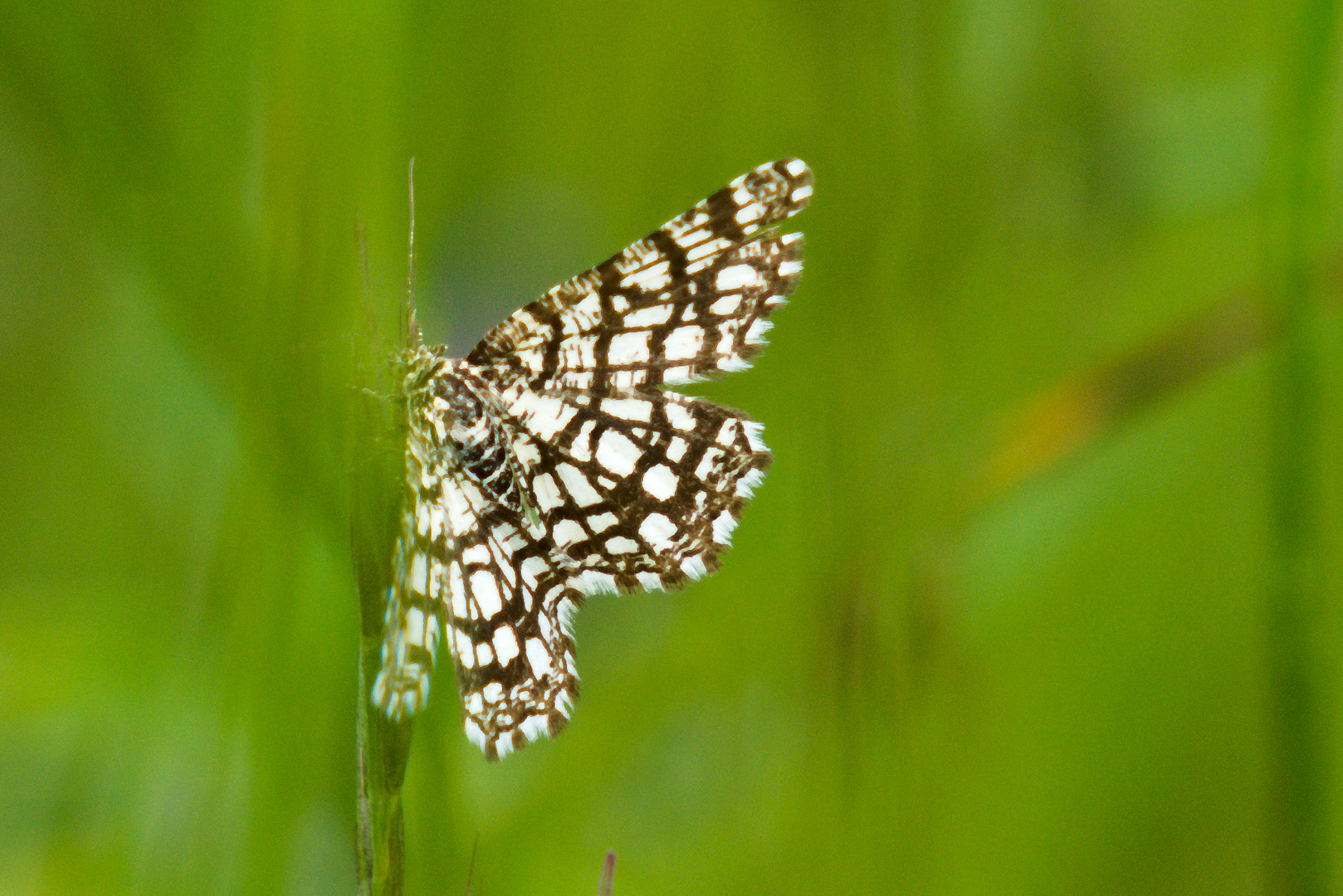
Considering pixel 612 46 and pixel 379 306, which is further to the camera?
pixel 612 46

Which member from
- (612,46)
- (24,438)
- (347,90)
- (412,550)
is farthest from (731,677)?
(24,438)

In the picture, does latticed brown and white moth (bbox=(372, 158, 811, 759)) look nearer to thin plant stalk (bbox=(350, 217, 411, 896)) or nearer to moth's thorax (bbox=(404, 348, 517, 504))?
moth's thorax (bbox=(404, 348, 517, 504))

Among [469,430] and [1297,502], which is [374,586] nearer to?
[469,430]

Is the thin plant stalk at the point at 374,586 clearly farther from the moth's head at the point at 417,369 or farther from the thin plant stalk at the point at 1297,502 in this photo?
the thin plant stalk at the point at 1297,502

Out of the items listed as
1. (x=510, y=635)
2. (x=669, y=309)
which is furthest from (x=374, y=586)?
(x=669, y=309)

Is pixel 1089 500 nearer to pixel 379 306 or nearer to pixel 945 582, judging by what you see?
pixel 945 582

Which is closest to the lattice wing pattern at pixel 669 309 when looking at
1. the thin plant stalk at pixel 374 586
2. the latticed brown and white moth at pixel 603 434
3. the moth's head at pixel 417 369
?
the latticed brown and white moth at pixel 603 434

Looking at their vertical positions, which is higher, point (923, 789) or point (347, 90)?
point (347, 90)
